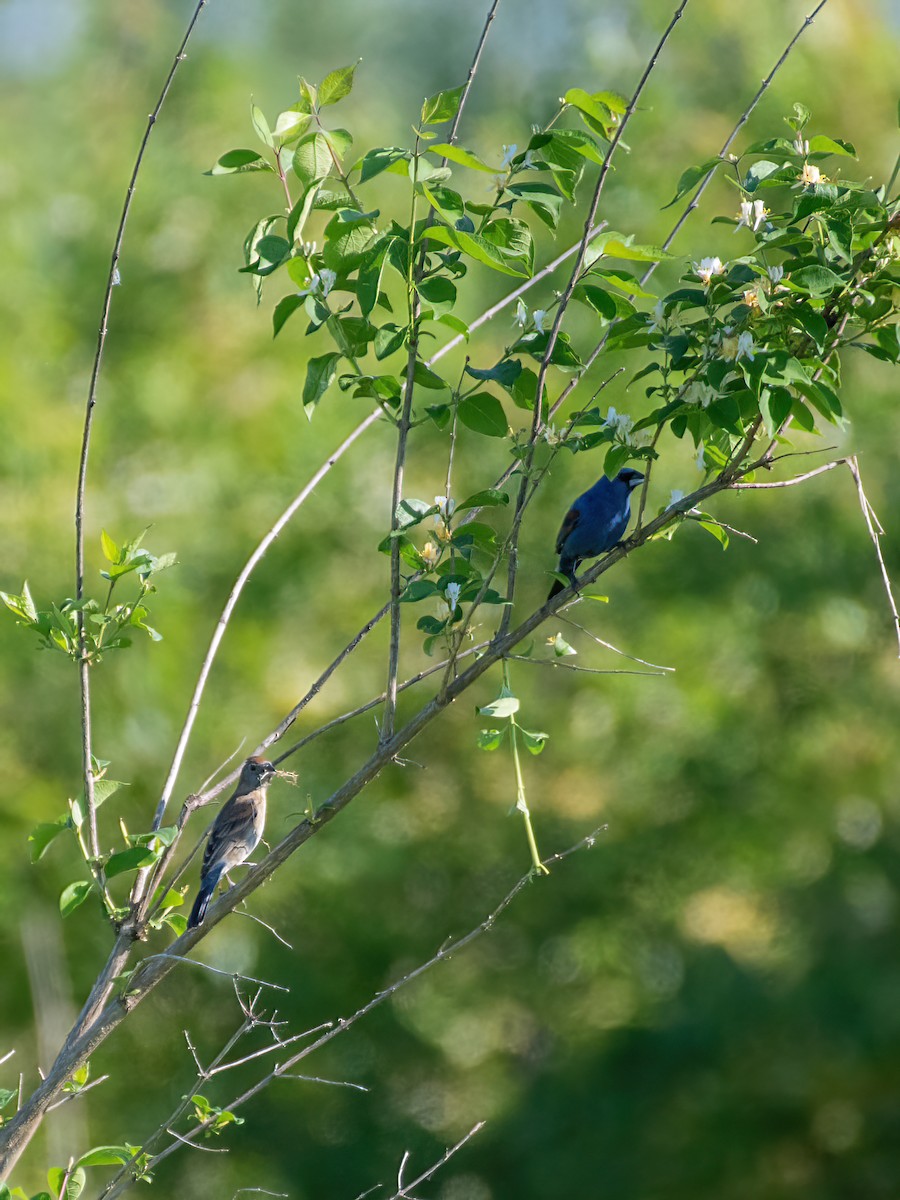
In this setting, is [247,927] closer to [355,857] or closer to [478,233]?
[355,857]

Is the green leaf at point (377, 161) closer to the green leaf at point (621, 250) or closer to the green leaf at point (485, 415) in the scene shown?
the green leaf at point (621, 250)

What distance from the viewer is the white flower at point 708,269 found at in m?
1.73

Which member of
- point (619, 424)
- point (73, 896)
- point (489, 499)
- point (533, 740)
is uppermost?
point (619, 424)

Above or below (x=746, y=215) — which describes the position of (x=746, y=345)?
below

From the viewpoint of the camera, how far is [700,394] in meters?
1.75

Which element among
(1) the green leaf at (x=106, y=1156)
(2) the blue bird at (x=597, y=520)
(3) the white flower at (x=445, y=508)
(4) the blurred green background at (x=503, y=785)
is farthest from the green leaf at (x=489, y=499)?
(4) the blurred green background at (x=503, y=785)

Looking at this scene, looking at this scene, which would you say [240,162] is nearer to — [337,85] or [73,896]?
[337,85]

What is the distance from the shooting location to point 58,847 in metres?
6.92

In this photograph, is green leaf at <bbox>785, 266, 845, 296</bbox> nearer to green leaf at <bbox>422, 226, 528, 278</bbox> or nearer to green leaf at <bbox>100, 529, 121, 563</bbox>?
green leaf at <bbox>422, 226, 528, 278</bbox>

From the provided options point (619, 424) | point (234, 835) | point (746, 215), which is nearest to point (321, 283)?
point (619, 424)

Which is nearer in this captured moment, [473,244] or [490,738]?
[473,244]

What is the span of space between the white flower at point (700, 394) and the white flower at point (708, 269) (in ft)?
0.42

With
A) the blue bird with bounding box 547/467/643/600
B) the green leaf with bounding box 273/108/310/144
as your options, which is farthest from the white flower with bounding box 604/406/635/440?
the blue bird with bounding box 547/467/643/600

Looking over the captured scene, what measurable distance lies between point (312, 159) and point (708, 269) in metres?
0.51
